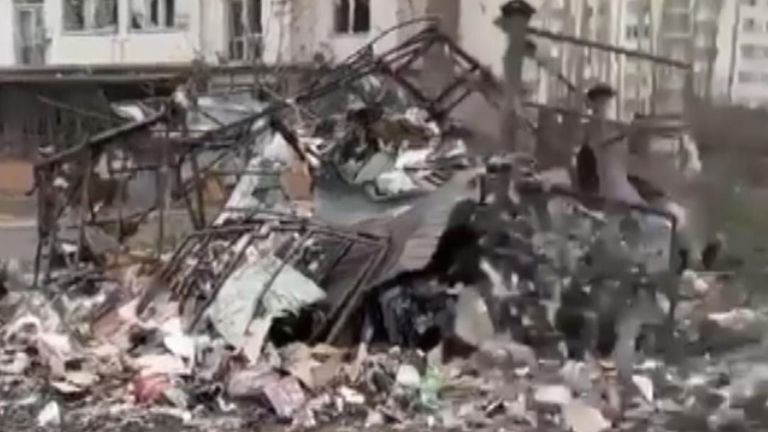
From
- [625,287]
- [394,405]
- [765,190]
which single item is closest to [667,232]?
[625,287]

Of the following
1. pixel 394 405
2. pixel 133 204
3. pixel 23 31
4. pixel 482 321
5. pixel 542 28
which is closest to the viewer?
pixel 394 405

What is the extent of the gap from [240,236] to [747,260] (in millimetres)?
2668

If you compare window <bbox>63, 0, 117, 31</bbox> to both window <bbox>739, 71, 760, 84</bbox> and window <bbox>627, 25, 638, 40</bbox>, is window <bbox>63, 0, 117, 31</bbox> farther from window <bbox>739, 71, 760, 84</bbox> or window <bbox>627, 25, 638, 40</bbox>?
window <bbox>739, 71, 760, 84</bbox>

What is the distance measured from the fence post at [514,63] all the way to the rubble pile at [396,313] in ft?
0.53

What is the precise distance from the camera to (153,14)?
1725cm

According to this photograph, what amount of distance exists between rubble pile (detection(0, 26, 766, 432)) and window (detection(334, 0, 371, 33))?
434 cm

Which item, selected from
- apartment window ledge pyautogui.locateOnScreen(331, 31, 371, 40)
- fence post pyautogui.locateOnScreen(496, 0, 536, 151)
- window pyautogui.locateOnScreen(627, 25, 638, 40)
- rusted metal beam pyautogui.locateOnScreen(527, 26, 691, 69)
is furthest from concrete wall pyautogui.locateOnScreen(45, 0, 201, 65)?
window pyautogui.locateOnScreen(627, 25, 638, 40)

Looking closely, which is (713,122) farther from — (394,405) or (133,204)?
(133,204)

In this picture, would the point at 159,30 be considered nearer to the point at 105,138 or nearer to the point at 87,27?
the point at 87,27

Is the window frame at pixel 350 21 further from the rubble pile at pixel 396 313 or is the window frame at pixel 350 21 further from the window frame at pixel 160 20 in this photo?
the rubble pile at pixel 396 313

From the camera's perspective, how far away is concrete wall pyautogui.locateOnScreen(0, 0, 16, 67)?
17391 mm

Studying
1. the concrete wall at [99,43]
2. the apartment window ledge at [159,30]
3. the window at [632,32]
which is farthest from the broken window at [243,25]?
the window at [632,32]

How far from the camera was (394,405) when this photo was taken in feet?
18.1

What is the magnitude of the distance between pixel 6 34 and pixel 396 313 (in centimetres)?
1274
